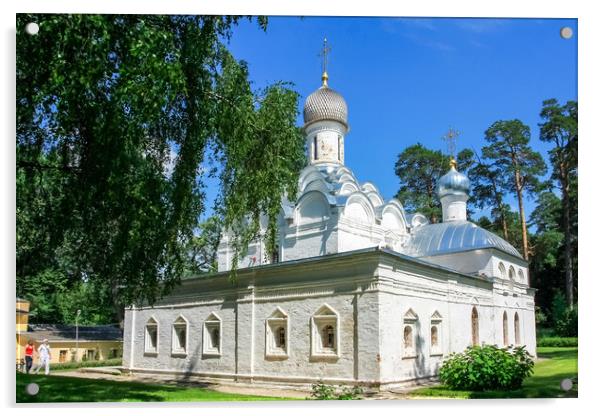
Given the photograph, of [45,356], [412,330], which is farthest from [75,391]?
[412,330]

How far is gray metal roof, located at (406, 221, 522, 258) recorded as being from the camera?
1302 cm

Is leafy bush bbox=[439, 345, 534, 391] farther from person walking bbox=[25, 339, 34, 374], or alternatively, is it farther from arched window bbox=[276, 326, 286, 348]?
person walking bbox=[25, 339, 34, 374]

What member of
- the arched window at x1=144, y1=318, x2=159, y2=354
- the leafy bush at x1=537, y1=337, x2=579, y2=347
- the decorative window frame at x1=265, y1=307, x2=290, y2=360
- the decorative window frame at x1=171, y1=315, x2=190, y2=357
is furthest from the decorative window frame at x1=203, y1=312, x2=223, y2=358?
the leafy bush at x1=537, y1=337, x2=579, y2=347

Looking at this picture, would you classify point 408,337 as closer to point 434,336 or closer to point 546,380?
point 434,336

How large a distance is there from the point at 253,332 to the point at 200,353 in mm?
1636

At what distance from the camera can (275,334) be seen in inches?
424

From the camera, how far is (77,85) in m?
6.27

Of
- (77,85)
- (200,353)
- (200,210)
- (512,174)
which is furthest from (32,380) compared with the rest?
(512,174)

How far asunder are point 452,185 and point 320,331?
6295mm

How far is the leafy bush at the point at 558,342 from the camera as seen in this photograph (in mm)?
7468

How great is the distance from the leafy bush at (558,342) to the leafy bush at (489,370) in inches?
13.5

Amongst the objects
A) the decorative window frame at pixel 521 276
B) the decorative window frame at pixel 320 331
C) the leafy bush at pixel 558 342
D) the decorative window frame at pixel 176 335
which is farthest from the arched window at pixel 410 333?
the decorative window frame at pixel 176 335

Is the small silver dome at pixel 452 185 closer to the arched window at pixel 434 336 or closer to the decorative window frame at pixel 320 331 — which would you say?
the arched window at pixel 434 336
